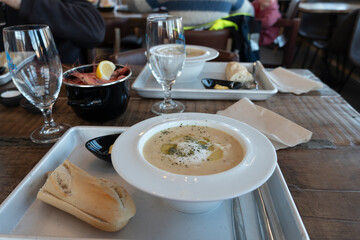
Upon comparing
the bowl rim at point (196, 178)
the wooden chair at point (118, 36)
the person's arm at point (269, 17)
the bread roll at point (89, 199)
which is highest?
the person's arm at point (269, 17)

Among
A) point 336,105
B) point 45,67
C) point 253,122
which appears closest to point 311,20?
point 336,105

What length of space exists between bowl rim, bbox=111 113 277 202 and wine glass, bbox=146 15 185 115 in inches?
20.3

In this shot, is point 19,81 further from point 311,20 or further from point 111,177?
point 311,20

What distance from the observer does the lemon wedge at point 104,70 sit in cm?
98

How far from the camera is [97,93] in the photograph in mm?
888

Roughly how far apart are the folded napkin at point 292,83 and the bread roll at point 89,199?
1.00m

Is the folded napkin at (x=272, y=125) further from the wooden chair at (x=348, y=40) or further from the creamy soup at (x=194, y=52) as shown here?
the wooden chair at (x=348, y=40)

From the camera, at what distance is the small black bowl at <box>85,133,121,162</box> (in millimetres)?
682

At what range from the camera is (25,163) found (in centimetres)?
75

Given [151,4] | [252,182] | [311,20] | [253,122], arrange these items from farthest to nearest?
[311,20]
[151,4]
[253,122]
[252,182]

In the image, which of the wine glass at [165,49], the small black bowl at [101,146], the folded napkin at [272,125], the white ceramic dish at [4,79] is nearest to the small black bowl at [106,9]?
the white ceramic dish at [4,79]

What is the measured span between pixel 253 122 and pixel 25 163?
759 mm

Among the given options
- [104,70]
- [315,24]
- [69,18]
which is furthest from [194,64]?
[315,24]

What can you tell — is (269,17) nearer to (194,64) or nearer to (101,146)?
(194,64)
